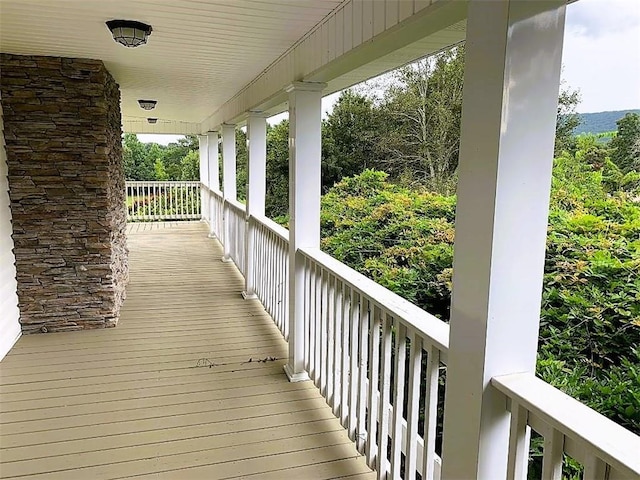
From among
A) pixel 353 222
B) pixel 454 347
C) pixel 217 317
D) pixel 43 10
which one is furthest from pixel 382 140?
pixel 454 347

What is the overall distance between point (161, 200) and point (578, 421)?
13185 millimetres

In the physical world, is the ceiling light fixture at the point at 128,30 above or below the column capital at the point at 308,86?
above

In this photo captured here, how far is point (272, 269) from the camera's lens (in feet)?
15.4

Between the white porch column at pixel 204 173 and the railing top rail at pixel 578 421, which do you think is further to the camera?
the white porch column at pixel 204 173

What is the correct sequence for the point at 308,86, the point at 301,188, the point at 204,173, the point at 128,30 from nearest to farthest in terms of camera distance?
the point at 128,30, the point at 308,86, the point at 301,188, the point at 204,173

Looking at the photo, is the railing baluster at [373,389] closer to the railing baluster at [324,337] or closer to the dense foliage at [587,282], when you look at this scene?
the railing baluster at [324,337]

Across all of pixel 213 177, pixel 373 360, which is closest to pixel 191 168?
pixel 213 177

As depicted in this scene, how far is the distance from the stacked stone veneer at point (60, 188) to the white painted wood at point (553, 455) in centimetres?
433

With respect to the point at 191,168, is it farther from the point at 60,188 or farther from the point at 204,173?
the point at 60,188

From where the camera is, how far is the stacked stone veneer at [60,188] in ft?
14.0

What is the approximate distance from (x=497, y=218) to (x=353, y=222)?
4510mm

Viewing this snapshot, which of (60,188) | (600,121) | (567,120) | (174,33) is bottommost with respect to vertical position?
(60,188)

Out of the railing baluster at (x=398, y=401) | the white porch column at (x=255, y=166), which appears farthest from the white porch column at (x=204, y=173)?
the railing baluster at (x=398, y=401)

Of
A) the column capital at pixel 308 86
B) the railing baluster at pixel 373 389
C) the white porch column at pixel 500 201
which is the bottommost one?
the railing baluster at pixel 373 389
